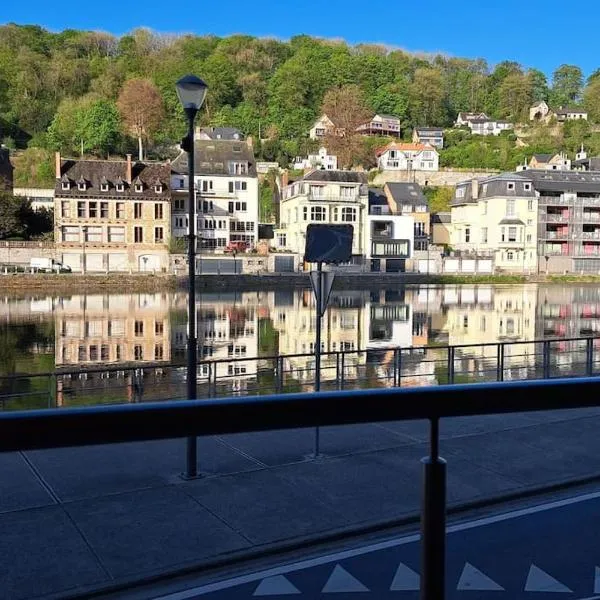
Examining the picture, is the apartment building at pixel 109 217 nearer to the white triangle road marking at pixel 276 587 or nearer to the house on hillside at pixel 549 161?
the house on hillside at pixel 549 161

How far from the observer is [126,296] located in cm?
6125

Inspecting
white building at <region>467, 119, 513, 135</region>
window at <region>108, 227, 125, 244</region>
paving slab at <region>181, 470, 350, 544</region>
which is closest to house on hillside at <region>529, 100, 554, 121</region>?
white building at <region>467, 119, 513, 135</region>

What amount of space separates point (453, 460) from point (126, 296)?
180 feet

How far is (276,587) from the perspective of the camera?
5.31m

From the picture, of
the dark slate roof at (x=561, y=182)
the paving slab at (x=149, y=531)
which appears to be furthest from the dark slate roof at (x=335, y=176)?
the paving slab at (x=149, y=531)

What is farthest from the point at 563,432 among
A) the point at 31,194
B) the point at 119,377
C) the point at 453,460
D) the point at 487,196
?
the point at 31,194

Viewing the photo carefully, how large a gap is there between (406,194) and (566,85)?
8067cm

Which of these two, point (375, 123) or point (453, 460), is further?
point (375, 123)

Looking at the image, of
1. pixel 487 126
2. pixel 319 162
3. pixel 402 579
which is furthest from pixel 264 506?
pixel 487 126

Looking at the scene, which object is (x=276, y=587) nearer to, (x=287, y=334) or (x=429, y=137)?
(x=287, y=334)

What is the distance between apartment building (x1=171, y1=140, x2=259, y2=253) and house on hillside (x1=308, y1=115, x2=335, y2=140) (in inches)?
1509

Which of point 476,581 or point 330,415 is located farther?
point 476,581

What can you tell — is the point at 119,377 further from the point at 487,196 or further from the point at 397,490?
the point at 487,196

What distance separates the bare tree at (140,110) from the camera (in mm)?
105875
